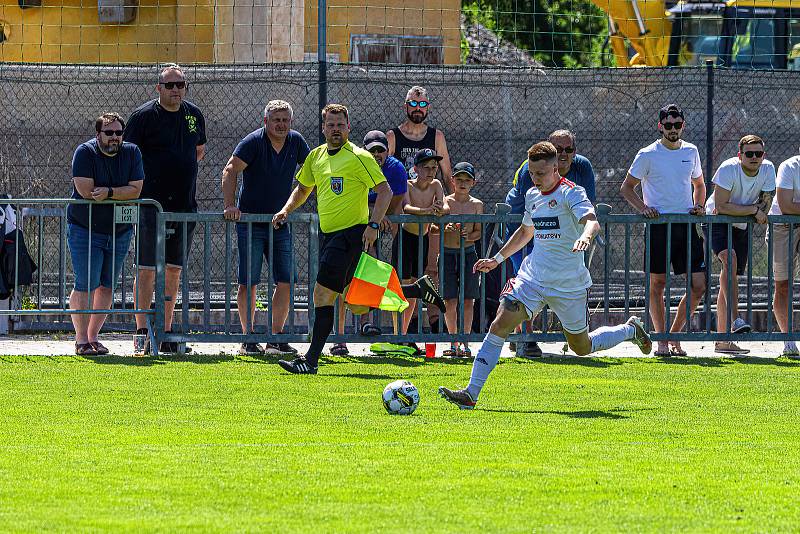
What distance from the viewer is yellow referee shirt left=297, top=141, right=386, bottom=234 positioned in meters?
11.7

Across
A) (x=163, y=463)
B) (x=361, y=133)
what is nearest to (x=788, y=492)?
(x=163, y=463)

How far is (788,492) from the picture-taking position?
20.5ft

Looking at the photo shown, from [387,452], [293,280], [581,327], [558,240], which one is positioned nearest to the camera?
[387,452]

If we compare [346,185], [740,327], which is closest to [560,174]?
[740,327]

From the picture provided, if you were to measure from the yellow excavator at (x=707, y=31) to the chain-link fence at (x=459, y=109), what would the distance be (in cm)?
550

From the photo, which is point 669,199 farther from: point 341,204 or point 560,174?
point 341,204

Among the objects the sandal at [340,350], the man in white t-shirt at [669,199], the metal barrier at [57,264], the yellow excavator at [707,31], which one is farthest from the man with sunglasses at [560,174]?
the yellow excavator at [707,31]

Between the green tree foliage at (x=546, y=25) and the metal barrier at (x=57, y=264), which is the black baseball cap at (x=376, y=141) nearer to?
the metal barrier at (x=57, y=264)

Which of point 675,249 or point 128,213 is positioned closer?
point 128,213

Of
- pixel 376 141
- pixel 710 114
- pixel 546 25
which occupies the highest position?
pixel 546 25

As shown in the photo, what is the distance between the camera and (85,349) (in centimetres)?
1296

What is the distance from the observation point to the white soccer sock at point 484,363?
9312 mm

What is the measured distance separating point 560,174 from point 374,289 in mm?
2503

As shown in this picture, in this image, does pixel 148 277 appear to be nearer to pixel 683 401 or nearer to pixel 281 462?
pixel 683 401
